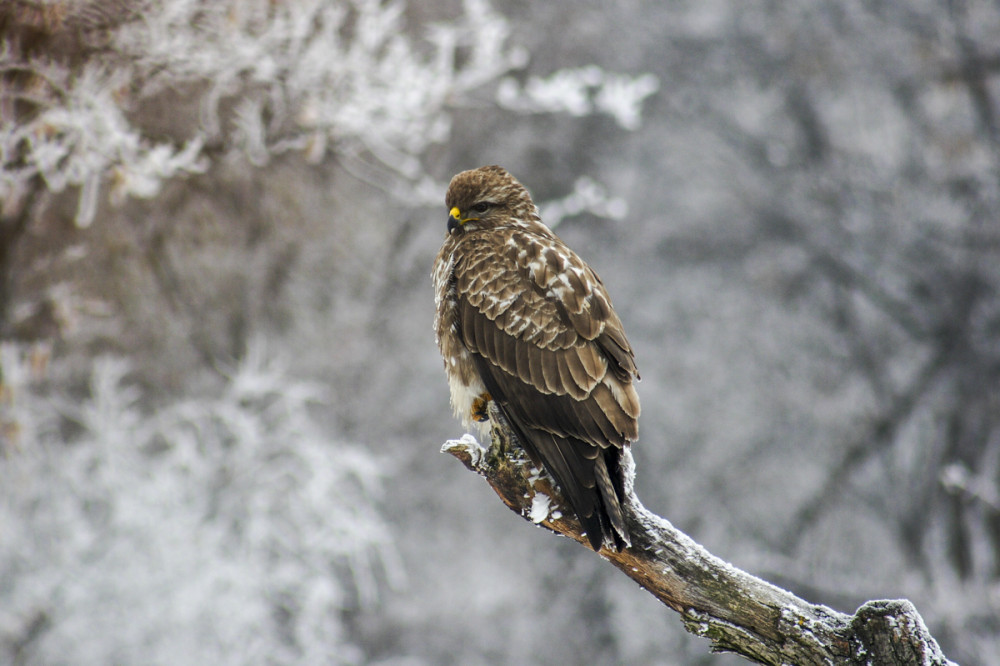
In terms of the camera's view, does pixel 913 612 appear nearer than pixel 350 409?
Yes

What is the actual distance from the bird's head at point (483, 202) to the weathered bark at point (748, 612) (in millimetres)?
1049

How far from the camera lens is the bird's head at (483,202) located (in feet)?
10.3

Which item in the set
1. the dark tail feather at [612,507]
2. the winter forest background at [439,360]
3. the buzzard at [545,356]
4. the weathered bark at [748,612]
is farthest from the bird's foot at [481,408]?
the winter forest background at [439,360]

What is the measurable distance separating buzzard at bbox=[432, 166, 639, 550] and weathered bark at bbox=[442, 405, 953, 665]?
0.09 metres

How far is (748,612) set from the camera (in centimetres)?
204

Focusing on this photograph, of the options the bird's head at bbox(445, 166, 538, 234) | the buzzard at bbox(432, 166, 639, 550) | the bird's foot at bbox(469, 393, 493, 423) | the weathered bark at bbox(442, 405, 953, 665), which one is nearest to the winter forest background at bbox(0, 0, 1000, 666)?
the bird's head at bbox(445, 166, 538, 234)

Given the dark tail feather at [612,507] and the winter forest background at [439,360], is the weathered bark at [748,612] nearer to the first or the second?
the dark tail feather at [612,507]

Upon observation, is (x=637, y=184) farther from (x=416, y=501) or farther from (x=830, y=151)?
(x=416, y=501)

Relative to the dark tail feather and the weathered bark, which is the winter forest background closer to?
the dark tail feather

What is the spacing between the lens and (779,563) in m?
7.04

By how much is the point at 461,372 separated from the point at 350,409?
5137 mm

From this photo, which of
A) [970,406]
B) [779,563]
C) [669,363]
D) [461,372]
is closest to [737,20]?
[669,363]

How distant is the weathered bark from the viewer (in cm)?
186

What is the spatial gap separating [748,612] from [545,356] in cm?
96
